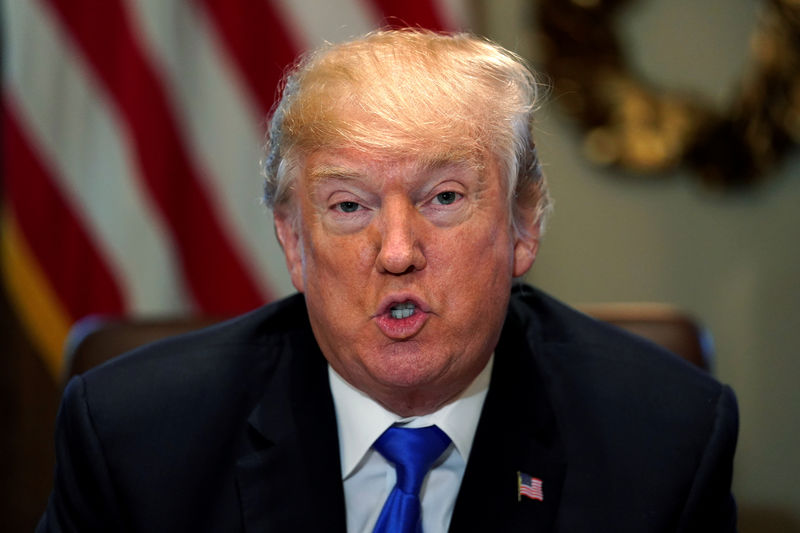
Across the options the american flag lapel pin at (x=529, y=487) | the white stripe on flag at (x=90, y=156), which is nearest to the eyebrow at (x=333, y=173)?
the american flag lapel pin at (x=529, y=487)

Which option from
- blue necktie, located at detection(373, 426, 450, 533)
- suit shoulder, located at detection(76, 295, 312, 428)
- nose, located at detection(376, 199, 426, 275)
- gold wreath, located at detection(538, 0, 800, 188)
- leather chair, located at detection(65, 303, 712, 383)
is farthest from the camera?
gold wreath, located at detection(538, 0, 800, 188)

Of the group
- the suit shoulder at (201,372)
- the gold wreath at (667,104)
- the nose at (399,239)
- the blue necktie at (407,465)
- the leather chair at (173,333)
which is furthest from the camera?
the gold wreath at (667,104)

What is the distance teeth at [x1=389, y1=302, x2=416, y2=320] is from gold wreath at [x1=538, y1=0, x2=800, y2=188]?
190 centimetres

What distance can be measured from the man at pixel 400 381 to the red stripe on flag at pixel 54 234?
1557mm

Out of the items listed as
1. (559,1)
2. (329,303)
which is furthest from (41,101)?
(329,303)

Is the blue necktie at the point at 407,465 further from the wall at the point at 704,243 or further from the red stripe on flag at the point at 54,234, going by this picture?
the red stripe on flag at the point at 54,234

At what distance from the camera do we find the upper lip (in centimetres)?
135

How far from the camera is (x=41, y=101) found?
3104 mm

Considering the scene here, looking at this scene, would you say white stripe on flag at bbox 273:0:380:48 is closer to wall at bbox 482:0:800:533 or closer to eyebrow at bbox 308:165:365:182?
wall at bbox 482:0:800:533

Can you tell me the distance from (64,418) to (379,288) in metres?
0.63

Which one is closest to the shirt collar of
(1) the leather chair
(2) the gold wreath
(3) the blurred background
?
(1) the leather chair

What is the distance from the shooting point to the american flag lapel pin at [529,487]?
1541mm

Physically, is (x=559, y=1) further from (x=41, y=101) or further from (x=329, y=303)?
(x=329, y=303)

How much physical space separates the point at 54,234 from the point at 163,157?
0.45 meters
